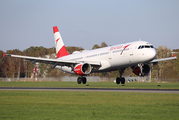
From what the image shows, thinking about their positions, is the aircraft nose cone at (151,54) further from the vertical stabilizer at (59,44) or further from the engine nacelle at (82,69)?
the vertical stabilizer at (59,44)

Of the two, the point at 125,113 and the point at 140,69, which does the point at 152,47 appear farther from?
the point at 125,113

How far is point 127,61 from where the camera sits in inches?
1565

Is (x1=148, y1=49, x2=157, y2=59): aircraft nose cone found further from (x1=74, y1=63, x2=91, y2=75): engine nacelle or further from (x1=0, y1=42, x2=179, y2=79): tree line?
(x1=0, y1=42, x2=179, y2=79): tree line

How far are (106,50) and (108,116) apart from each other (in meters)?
30.9

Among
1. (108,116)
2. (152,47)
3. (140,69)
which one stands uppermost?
(152,47)

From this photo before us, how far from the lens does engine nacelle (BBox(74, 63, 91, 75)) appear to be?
43194 mm

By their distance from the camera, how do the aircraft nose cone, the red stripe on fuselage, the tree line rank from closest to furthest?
the aircraft nose cone → the red stripe on fuselage → the tree line

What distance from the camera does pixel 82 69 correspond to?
43844 millimetres

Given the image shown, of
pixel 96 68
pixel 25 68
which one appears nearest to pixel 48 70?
pixel 25 68

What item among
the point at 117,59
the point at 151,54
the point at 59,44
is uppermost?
the point at 59,44

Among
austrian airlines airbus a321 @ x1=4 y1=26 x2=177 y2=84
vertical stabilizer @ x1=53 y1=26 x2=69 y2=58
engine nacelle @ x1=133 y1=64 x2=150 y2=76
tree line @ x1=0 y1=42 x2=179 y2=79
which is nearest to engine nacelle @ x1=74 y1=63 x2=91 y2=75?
austrian airlines airbus a321 @ x1=4 y1=26 x2=177 y2=84

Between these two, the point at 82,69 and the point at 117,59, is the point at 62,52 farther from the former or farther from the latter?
the point at 117,59

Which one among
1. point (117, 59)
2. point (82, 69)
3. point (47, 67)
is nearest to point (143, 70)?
point (117, 59)

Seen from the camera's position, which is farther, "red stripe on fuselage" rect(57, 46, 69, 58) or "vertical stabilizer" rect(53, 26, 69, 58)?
"vertical stabilizer" rect(53, 26, 69, 58)
